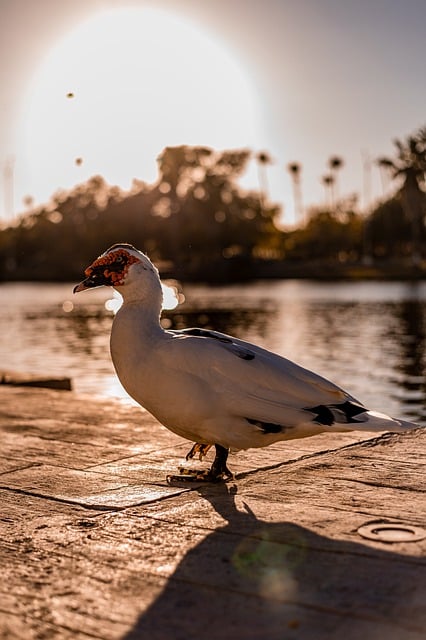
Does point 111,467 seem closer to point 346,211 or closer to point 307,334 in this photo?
point 307,334

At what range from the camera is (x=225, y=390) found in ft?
16.8

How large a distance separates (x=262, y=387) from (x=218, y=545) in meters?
1.12

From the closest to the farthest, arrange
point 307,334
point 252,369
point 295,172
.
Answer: point 252,369 < point 307,334 < point 295,172

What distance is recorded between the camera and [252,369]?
16.9 feet

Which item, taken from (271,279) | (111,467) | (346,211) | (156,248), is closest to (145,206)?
(156,248)

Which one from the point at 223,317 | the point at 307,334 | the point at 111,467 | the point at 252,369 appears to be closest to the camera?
the point at 252,369

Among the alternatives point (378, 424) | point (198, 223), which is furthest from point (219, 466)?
point (198, 223)

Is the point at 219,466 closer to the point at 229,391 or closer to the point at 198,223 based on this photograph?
the point at 229,391

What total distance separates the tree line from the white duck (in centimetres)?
8358

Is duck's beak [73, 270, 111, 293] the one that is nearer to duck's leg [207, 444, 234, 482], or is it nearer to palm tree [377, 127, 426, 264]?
duck's leg [207, 444, 234, 482]

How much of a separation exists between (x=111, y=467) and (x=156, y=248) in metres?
94.3

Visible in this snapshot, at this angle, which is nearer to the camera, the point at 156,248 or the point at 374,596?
the point at 374,596

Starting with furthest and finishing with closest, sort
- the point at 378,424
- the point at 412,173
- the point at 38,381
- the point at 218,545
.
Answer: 1. the point at 412,173
2. the point at 38,381
3. the point at 378,424
4. the point at 218,545

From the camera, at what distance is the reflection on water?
17578mm
